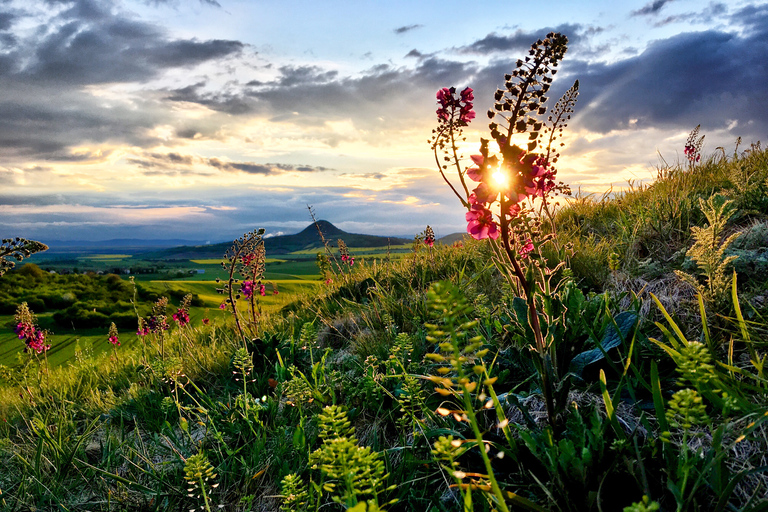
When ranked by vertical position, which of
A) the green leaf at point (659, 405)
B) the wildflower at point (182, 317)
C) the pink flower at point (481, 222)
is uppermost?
the pink flower at point (481, 222)

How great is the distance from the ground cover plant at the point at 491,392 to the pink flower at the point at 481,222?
0.01 metres

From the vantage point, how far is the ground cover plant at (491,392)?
1670mm

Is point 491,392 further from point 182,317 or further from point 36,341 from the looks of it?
point 36,341

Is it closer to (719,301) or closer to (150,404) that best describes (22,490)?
(150,404)

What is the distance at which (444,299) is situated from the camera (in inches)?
42.3

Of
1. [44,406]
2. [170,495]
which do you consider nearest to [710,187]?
[170,495]

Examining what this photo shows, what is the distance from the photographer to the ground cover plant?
1670mm

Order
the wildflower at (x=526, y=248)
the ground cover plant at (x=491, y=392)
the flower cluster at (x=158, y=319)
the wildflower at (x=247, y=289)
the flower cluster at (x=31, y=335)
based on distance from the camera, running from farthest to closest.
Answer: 1. the flower cluster at (x=31, y=335)
2. the wildflower at (x=247, y=289)
3. the flower cluster at (x=158, y=319)
4. the wildflower at (x=526, y=248)
5. the ground cover plant at (x=491, y=392)

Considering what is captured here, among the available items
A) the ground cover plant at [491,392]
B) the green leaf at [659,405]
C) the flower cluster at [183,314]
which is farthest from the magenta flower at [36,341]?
the green leaf at [659,405]

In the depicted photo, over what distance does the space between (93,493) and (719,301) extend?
4557 millimetres

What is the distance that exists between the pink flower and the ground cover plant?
11 millimetres

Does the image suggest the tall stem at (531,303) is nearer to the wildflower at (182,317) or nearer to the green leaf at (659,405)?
the green leaf at (659,405)

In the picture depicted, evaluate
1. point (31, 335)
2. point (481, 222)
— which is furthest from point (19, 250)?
point (31, 335)

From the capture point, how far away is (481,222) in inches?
79.0
